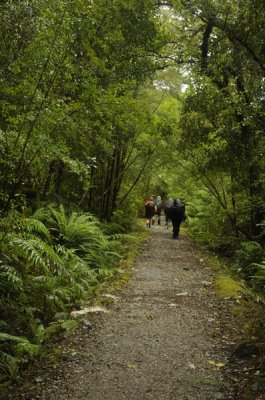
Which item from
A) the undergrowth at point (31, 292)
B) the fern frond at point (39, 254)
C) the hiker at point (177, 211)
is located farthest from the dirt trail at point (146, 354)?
the hiker at point (177, 211)

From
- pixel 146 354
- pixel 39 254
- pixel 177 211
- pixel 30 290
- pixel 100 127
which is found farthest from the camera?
pixel 177 211

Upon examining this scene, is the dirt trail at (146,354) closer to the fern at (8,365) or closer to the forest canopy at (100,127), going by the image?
the fern at (8,365)

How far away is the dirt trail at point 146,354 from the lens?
440cm

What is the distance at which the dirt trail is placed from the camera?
14.4 ft

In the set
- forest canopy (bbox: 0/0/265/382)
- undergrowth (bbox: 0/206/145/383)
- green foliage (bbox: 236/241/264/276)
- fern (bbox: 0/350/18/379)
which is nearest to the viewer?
fern (bbox: 0/350/18/379)

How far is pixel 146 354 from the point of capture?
17.5 ft

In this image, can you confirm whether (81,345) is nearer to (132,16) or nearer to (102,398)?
(102,398)

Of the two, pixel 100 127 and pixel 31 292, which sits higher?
pixel 100 127

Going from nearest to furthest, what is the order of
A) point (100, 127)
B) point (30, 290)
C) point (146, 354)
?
point (146, 354)
point (30, 290)
point (100, 127)

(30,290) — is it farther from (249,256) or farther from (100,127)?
(249,256)

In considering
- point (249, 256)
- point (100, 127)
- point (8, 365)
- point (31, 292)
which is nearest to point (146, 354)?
point (8, 365)

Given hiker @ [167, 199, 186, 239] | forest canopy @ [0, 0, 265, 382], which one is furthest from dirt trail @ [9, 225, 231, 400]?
hiker @ [167, 199, 186, 239]

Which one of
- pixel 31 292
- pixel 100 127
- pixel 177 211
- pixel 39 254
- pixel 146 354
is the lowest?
pixel 146 354

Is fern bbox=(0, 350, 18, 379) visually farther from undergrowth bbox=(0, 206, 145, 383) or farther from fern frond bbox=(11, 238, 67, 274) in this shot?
fern frond bbox=(11, 238, 67, 274)
